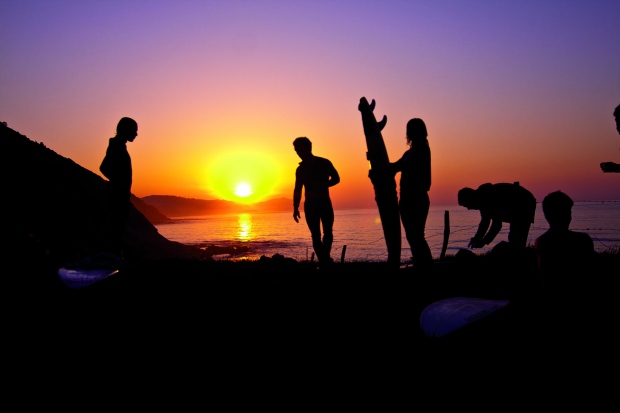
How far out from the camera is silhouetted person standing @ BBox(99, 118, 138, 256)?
6.86 meters

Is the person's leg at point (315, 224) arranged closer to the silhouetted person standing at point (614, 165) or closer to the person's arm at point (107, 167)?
the person's arm at point (107, 167)

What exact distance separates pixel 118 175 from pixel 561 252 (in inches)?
278

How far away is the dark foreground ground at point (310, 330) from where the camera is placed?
101 inches

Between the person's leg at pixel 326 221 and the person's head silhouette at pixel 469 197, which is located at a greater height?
the person's head silhouette at pixel 469 197

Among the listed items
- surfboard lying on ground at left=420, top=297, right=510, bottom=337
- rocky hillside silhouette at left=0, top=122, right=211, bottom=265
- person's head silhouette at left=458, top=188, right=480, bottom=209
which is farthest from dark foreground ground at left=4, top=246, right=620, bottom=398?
rocky hillside silhouette at left=0, top=122, right=211, bottom=265

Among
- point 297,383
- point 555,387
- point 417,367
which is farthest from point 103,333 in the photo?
point 555,387

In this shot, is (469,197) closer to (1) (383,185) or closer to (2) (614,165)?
(1) (383,185)

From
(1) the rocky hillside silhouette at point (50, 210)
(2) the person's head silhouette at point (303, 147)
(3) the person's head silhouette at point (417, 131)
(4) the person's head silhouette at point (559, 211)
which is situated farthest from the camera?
(1) the rocky hillside silhouette at point (50, 210)

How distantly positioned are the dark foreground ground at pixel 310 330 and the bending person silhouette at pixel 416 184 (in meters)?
0.51

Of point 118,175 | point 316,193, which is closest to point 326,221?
point 316,193

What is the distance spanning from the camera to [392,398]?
253 cm

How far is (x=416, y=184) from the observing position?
5.99 meters

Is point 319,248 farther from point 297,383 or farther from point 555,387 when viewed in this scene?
point 555,387

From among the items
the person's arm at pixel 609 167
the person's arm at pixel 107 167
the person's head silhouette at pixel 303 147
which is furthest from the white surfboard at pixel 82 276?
the person's arm at pixel 609 167
